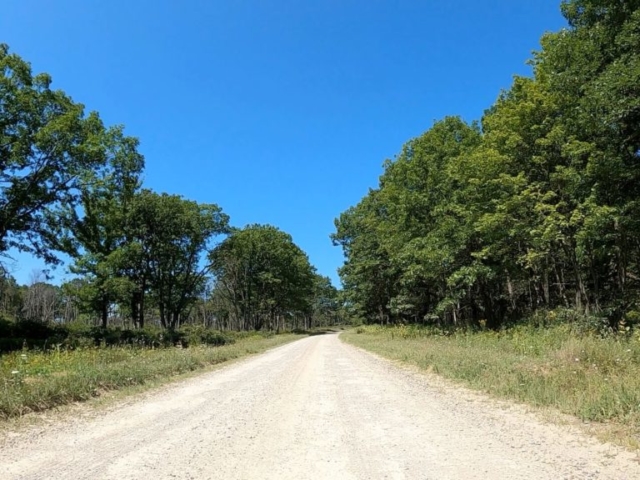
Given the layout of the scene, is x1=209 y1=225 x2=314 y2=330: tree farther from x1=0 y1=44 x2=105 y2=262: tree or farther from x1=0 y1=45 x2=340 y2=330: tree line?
x1=0 y1=44 x2=105 y2=262: tree

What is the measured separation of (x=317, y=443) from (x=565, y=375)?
18.7 feet

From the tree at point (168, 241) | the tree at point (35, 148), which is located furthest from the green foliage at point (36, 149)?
the tree at point (168, 241)

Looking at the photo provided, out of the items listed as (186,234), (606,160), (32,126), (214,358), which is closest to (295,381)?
(214,358)

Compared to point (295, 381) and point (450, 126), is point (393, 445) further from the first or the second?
point (450, 126)

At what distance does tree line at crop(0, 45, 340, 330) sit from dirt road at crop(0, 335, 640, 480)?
21404 millimetres

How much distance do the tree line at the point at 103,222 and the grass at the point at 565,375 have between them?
2331 centimetres

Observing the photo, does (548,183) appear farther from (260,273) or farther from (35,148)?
(260,273)

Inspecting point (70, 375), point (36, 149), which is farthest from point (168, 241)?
point (70, 375)

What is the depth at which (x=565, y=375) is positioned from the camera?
353 inches

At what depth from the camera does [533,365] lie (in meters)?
10.5

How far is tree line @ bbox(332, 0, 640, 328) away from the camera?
49.9ft

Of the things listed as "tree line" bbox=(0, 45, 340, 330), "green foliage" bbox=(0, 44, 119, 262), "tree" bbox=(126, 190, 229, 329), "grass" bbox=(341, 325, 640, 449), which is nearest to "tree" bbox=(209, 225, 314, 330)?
Result: "tree line" bbox=(0, 45, 340, 330)

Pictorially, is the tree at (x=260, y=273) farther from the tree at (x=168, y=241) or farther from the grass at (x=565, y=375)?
the grass at (x=565, y=375)

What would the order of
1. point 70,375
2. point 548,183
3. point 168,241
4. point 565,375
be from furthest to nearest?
point 168,241, point 548,183, point 70,375, point 565,375
